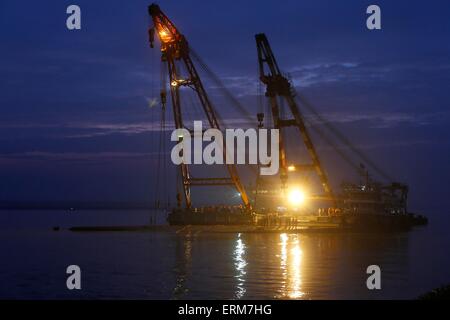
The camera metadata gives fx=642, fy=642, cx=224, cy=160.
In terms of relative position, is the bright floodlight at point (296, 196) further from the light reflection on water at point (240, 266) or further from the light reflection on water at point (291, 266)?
the light reflection on water at point (240, 266)

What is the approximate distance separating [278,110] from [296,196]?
10.8 m

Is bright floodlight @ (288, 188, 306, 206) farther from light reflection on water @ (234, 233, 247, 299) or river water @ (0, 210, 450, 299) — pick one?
light reflection on water @ (234, 233, 247, 299)

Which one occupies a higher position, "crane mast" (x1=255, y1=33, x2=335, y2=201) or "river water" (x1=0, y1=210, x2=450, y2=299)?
"crane mast" (x1=255, y1=33, x2=335, y2=201)

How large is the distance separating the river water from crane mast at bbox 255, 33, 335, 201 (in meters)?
11.0

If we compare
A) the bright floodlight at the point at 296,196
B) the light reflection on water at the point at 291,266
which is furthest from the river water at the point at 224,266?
the bright floodlight at the point at 296,196

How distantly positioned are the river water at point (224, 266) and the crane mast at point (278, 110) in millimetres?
10951

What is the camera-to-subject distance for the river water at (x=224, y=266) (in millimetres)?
31969

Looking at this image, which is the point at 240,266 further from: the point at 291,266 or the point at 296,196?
the point at 296,196

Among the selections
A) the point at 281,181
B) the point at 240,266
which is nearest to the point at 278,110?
the point at 281,181

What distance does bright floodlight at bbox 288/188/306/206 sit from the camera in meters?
76.9

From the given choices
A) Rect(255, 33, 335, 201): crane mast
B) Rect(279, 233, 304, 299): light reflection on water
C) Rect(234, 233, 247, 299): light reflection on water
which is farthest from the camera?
Rect(255, 33, 335, 201): crane mast

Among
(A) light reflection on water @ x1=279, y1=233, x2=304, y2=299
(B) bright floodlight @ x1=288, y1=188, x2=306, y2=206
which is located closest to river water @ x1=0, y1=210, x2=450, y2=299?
(A) light reflection on water @ x1=279, y1=233, x2=304, y2=299
